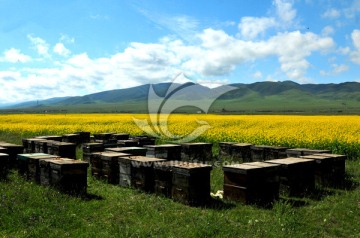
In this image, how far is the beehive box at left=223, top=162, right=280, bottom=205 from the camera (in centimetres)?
846

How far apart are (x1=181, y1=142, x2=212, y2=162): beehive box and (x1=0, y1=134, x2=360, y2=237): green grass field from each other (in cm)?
560

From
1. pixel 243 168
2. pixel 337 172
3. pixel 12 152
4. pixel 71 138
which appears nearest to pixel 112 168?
pixel 243 168

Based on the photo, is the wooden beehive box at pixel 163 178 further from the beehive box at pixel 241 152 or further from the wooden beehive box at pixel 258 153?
the beehive box at pixel 241 152

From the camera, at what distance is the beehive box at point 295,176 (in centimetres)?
961

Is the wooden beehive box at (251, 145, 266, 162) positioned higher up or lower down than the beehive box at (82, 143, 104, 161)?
lower down

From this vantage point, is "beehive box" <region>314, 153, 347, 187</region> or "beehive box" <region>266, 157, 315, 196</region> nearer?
"beehive box" <region>266, 157, 315, 196</region>

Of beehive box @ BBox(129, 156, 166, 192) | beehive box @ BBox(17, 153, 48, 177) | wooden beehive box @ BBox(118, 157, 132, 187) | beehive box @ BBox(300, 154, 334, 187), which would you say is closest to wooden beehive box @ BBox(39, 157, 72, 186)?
beehive box @ BBox(17, 153, 48, 177)

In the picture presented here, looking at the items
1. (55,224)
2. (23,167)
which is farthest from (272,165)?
(23,167)

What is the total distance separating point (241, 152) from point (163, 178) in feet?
21.2

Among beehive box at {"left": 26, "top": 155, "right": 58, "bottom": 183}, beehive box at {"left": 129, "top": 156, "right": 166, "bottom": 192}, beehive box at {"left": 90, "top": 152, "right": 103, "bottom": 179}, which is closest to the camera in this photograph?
beehive box at {"left": 129, "top": 156, "right": 166, "bottom": 192}

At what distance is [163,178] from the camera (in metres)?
9.14

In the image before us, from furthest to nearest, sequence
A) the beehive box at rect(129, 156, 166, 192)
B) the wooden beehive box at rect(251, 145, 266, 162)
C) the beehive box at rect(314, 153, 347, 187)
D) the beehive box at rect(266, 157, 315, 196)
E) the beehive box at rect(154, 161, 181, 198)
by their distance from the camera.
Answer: the wooden beehive box at rect(251, 145, 266, 162) → the beehive box at rect(314, 153, 347, 187) → the beehive box at rect(266, 157, 315, 196) → the beehive box at rect(129, 156, 166, 192) → the beehive box at rect(154, 161, 181, 198)

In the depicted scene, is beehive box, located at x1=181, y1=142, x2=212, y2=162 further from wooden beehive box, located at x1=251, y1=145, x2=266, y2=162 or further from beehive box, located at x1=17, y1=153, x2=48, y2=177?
beehive box, located at x1=17, y1=153, x2=48, y2=177

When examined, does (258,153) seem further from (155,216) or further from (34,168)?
(34,168)
